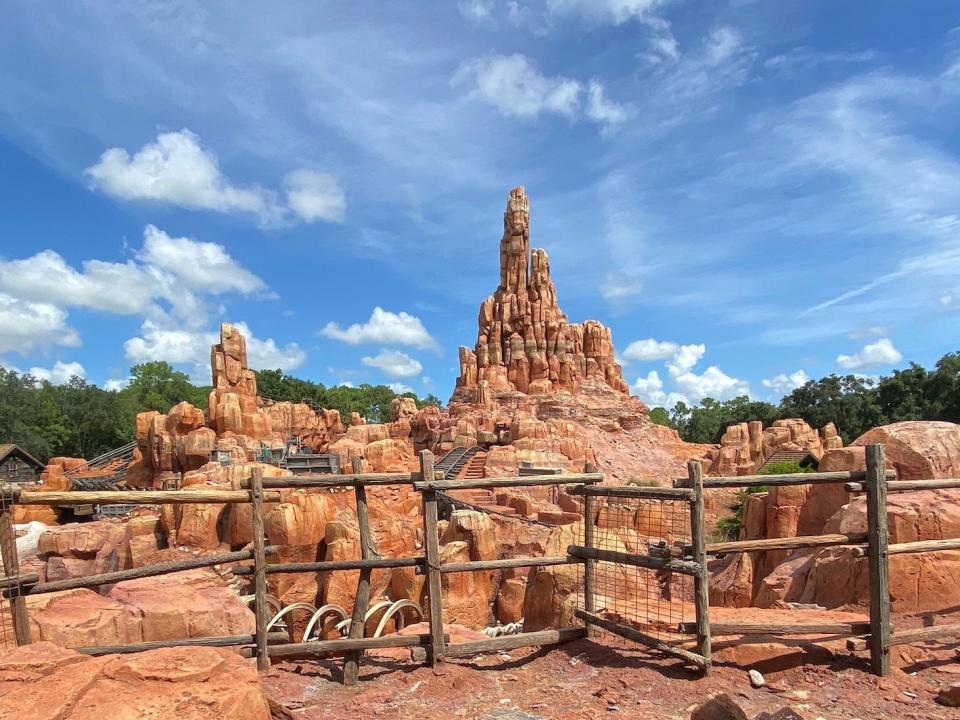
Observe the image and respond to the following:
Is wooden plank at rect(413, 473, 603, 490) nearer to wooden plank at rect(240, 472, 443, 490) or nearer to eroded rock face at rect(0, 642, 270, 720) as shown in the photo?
wooden plank at rect(240, 472, 443, 490)

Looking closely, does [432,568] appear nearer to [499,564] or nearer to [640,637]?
[499,564]

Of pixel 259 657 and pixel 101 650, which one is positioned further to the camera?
pixel 259 657

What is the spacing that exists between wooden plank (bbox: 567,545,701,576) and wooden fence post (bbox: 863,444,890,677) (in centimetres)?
138

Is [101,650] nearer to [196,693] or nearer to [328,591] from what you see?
[196,693]

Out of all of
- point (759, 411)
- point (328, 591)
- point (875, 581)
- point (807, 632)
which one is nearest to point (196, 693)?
point (807, 632)

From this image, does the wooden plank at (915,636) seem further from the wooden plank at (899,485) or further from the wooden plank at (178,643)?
the wooden plank at (178,643)

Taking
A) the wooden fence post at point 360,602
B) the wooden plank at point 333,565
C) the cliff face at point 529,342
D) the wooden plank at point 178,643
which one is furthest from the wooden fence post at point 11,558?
the cliff face at point 529,342

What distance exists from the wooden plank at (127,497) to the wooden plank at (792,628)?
385 centimetres

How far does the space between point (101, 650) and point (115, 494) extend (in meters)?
1.08

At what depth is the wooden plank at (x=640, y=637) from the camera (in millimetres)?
4898

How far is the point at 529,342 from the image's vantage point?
5606cm

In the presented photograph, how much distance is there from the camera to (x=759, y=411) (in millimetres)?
62625

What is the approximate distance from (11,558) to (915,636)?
21.8ft

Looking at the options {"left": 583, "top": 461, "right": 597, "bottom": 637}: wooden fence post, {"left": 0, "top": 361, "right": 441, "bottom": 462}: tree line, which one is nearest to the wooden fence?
{"left": 583, "top": 461, "right": 597, "bottom": 637}: wooden fence post
